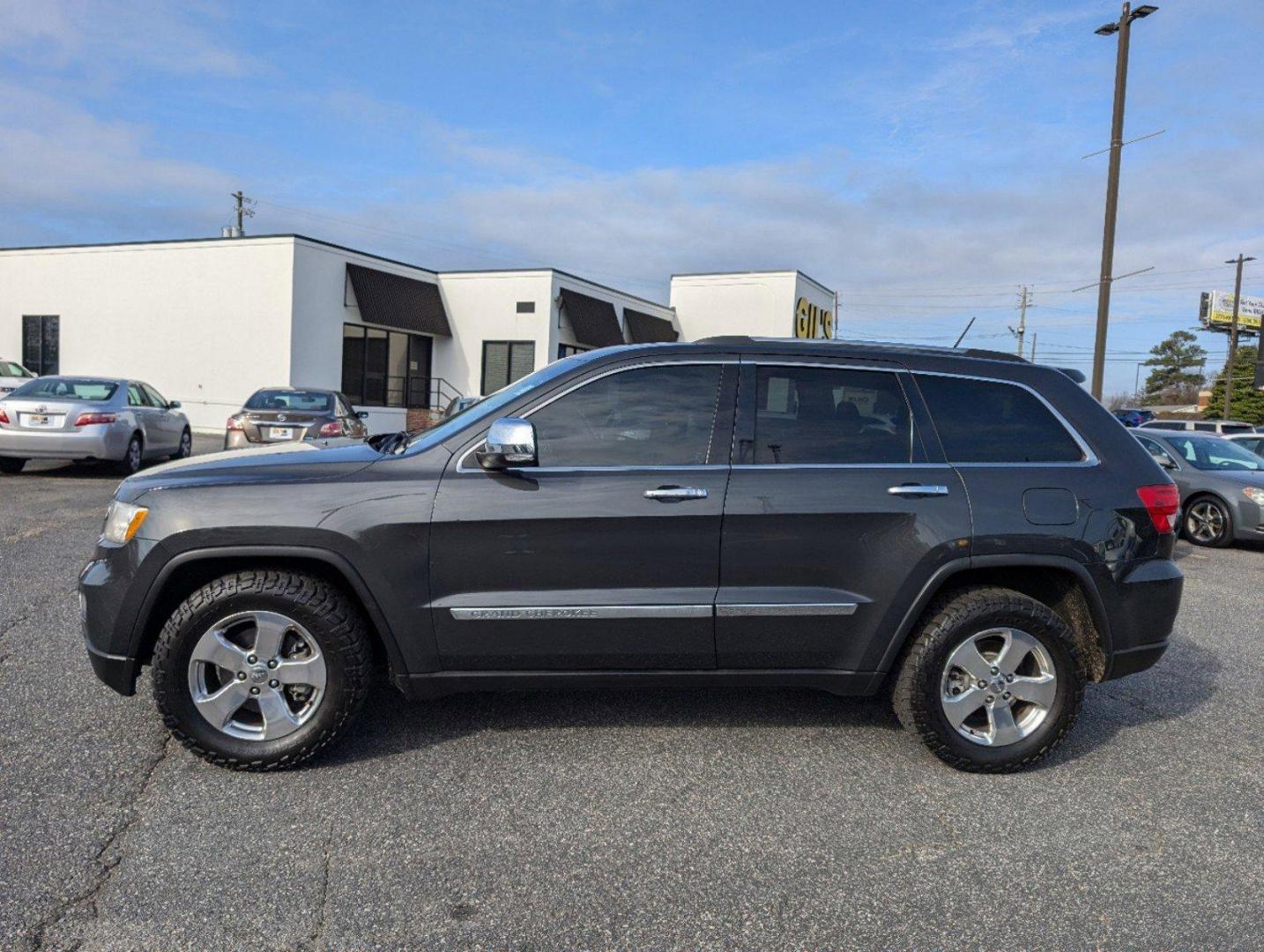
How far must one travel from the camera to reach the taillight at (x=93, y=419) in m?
12.5

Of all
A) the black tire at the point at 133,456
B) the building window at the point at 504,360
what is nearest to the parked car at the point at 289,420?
the black tire at the point at 133,456

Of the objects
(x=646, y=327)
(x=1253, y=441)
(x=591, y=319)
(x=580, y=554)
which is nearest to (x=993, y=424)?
(x=580, y=554)

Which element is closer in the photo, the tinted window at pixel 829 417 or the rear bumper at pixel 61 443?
the tinted window at pixel 829 417

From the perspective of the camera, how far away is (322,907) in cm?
279

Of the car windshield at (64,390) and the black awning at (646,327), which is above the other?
the black awning at (646,327)

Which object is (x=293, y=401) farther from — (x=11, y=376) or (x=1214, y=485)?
(x=1214, y=485)

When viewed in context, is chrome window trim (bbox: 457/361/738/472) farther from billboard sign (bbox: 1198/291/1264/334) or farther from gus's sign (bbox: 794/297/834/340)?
billboard sign (bbox: 1198/291/1264/334)

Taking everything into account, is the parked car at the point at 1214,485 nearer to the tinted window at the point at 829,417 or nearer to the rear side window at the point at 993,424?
the rear side window at the point at 993,424

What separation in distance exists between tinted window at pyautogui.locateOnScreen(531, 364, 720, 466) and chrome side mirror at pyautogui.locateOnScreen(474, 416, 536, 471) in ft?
0.52

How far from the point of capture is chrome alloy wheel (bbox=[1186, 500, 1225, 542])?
36.3 ft

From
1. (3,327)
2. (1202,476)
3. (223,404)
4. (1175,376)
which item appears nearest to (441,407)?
(223,404)

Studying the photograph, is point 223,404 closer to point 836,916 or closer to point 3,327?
point 3,327

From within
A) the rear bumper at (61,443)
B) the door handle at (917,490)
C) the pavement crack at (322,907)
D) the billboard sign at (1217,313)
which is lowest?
the pavement crack at (322,907)

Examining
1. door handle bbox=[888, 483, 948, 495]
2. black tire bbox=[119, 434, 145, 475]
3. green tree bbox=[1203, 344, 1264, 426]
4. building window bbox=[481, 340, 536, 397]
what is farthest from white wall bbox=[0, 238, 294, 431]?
green tree bbox=[1203, 344, 1264, 426]
